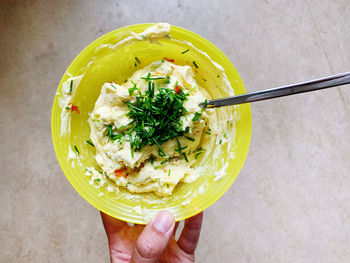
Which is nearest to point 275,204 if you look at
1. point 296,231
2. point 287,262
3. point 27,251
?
point 296,231

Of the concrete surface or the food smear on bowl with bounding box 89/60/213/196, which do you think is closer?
the food smear on bowl with bounding box 89/60/213/196

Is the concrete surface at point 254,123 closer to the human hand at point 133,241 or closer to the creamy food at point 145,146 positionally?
the human hand at point 133,241

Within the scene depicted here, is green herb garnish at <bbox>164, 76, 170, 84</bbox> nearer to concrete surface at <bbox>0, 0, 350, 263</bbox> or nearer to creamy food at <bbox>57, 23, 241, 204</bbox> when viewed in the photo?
creamy food at <bbox>57, 23, 241, 204</bbox>

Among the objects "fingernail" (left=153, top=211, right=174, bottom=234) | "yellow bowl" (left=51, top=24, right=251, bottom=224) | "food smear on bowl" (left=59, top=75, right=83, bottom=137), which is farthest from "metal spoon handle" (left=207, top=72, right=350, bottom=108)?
"food smear on bowl" (left=59, top=75, right=83, bottom=137)

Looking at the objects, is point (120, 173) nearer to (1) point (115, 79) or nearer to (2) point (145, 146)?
(2) point (145, 146)

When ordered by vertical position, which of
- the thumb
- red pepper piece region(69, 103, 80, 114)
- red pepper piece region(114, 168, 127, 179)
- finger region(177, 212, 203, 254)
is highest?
red pepper piece region(69, 103, 80, 114)

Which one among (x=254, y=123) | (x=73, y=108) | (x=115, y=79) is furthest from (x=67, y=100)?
(x=254, y=123)
